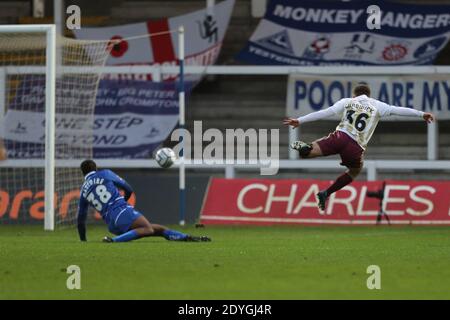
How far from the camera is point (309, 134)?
25625 mm

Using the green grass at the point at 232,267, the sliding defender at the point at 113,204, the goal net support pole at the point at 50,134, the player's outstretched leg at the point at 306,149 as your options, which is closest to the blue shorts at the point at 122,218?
the sliding defender at the point at 113,204

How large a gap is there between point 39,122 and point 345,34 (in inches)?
263

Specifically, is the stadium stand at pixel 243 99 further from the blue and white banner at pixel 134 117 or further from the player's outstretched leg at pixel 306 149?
the player's outstretched leg at pixel 306 149

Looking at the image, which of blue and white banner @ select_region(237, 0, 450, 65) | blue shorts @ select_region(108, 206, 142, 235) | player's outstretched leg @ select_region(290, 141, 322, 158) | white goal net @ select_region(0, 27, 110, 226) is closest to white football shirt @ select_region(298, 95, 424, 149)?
player's outstretched leg @ select_region(290, 141, 322, 158)

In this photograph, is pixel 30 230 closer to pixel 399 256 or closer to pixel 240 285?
pixel 399 256

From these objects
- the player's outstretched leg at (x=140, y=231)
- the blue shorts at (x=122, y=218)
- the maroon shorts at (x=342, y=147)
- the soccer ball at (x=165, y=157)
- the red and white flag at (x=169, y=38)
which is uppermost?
the red and white flag at (x=169, y=38)

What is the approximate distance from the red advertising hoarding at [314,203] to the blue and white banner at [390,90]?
3.33 meters

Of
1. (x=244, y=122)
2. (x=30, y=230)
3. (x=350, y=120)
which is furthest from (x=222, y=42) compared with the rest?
(x=350, y=120)

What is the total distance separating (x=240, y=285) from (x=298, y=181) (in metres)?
11.6

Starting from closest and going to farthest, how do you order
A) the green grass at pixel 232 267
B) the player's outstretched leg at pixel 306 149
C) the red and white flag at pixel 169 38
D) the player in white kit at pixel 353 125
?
the green grass at pixel 232 267 < the player's outstretched leg at pixel 306 149 < the player in white kit at pixel 353 125 < the red and white flag at pixel 169 38

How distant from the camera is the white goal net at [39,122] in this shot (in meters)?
21.9

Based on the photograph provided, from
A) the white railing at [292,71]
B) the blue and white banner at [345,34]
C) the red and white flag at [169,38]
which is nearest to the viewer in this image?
the white railing at [292,71]

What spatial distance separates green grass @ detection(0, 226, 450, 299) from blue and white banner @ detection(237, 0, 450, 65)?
7.89m

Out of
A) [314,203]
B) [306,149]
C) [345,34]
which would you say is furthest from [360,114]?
[345,34]
